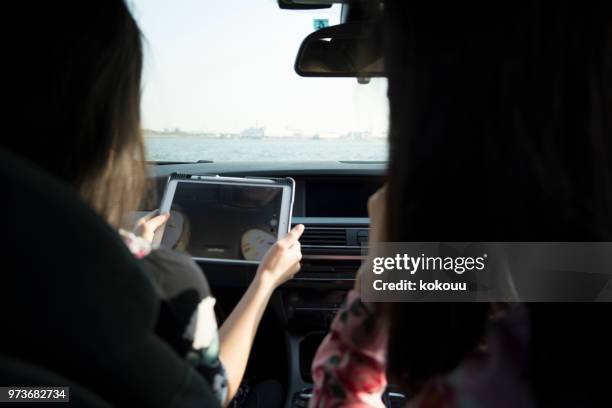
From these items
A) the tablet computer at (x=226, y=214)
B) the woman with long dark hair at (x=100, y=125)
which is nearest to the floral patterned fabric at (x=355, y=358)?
the woman with long dark hair at (x=100, y=125)

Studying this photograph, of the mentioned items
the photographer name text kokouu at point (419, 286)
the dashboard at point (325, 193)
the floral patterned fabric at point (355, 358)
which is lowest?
the dashboard at point (325, 193)

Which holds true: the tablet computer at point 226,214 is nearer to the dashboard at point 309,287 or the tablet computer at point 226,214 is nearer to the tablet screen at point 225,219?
the tablet screen at point 225,219

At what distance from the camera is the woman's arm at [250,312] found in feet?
5.23

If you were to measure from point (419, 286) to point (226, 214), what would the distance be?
6.44 ft

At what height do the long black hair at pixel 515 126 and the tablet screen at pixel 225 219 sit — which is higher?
the long black hair at pixel 515 126

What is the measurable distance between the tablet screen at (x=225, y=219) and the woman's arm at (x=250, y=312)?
30.7 inches

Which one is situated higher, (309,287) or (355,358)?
(355,358)

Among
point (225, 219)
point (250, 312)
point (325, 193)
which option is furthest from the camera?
point (325, 193)

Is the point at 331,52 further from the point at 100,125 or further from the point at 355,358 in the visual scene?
the point at 355,358

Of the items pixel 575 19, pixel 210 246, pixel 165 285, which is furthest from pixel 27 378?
pixel 210 246

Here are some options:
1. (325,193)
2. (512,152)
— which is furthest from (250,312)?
(325,193)

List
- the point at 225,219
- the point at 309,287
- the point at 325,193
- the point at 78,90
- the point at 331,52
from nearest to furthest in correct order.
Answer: the point at 78,90, the point at 331,52, the point at 225,219, the point at 309,287, the point at 325,193

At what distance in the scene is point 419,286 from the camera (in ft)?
3.57

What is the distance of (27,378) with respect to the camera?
0.86m
